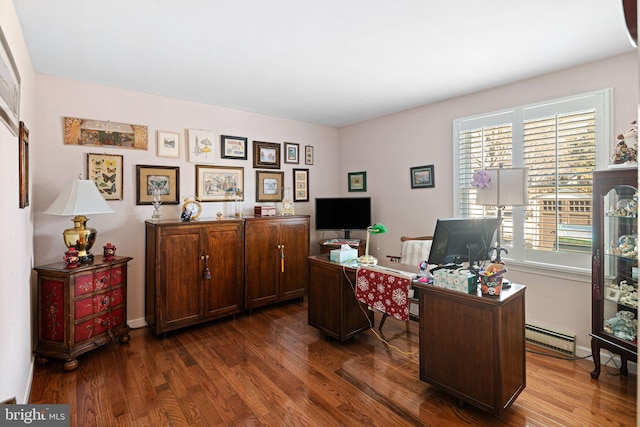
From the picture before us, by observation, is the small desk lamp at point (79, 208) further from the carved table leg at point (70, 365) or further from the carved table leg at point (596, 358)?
the carved table leg at point (596, 358)

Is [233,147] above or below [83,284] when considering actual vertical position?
above

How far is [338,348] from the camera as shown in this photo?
9.71 ft

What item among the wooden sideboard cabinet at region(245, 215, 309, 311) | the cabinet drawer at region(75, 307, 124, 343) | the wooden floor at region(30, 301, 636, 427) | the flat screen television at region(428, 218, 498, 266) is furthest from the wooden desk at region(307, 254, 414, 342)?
the cabinet drawer at region(75, 307, 124, 343)

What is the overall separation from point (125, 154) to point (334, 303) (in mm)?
2720

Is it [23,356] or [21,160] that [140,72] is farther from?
[23,356]

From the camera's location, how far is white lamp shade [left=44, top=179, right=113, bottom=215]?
8.78 ft

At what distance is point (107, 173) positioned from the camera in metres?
3.27

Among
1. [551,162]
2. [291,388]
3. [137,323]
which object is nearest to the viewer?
[291,388]

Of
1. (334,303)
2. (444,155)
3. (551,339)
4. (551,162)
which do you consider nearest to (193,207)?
(334,303)

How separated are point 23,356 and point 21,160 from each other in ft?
4.44

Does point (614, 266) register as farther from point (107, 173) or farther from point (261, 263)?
point (107, 173)

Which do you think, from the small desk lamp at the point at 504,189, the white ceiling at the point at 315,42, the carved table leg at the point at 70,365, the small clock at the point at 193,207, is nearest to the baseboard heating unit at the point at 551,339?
the small desk lamp at the point at 504,189

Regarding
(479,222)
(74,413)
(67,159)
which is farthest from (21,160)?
(479,222)

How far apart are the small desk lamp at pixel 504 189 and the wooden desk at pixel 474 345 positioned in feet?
1.32
